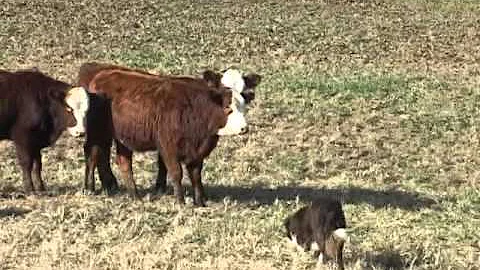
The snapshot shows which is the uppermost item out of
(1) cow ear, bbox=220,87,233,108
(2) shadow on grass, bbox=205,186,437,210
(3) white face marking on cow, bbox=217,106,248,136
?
(1) cow ear, bbox=220,87,233,108

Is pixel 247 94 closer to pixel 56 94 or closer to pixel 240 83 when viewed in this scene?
pixel 240 83

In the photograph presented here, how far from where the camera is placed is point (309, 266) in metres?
8.52

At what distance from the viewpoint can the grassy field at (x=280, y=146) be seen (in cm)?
913

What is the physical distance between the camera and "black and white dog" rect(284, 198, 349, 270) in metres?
8.30

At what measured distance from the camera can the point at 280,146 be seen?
631 inches

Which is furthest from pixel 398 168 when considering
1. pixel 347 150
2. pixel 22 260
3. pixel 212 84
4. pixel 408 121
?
pixel 22 260

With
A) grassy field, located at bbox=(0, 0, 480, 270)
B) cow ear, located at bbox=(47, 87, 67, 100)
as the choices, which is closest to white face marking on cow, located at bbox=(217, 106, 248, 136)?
grassy field, located at bbox=(0, 0, 480, 270)

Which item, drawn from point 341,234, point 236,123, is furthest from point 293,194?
point 341,234

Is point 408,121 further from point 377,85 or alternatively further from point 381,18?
point 381,18

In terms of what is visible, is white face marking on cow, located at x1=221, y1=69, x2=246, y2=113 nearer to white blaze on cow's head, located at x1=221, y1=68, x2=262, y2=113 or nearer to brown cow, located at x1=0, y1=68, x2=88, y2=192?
white blaze on cow's head, located at x1=221, y1=68, x2=262, y2=113

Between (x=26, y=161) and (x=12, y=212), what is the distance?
132cm

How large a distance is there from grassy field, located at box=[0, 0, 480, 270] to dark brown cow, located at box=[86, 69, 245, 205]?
50 centimetres

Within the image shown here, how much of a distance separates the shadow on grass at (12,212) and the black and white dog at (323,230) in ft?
10.2

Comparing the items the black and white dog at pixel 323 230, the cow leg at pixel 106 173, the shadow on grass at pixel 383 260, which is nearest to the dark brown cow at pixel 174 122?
the cow leg at pixel 106 173
